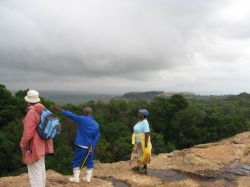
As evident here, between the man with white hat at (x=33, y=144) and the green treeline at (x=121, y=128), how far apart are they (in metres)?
18.8

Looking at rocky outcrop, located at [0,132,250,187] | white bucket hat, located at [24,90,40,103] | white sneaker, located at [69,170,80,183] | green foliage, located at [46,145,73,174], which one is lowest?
green foliage, located at [46,145,73,174]

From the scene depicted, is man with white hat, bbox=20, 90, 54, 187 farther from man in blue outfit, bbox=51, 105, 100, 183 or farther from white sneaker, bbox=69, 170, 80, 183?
white sneaker, bbox=69, 170, 80, 183

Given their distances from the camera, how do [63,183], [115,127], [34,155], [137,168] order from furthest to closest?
[115,127]
[137,168]
[63,183]
[34,155]

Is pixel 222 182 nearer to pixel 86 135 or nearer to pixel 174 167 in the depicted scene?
pixel 174 167

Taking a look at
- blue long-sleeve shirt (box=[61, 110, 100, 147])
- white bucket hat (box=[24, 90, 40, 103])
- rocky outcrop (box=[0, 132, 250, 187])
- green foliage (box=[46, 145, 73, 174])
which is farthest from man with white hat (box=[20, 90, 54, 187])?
green foliage (box=[46, 145, 73, 174])

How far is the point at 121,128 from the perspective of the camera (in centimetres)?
3678

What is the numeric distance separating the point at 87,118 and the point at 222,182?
4.12 metres

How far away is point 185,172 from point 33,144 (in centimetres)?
530

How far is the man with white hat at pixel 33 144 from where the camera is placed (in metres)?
6.33

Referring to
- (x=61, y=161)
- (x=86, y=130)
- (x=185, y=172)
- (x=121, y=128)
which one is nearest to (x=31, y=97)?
(x=86, y=130)

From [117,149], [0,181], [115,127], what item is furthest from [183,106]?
[0,181]

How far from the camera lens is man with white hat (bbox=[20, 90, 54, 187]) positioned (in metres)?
6.33

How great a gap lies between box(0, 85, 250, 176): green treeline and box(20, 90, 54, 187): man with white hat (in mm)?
18770

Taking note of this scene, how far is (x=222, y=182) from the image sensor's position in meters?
9.03
